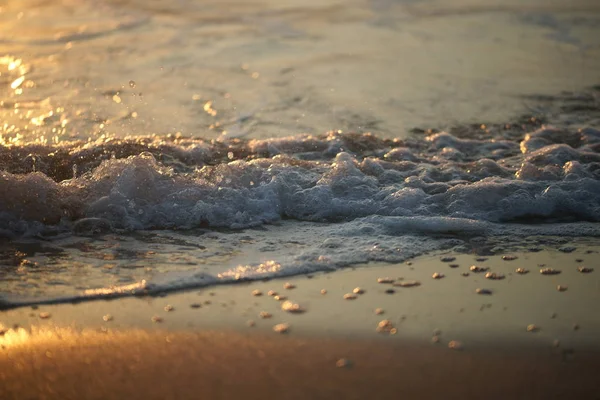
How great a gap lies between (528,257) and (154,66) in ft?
14.5

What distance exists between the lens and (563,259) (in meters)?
3.62

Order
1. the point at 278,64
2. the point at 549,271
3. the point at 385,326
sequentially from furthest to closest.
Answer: the point at 278,64, the point at 549,271, the point at 385,326

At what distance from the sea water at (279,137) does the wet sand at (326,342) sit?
0.24m

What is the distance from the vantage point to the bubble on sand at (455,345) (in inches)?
109

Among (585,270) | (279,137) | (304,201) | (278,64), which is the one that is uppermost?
(278,64)

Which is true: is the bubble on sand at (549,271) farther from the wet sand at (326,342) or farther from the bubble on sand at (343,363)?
the bubble on sand at (343,363)

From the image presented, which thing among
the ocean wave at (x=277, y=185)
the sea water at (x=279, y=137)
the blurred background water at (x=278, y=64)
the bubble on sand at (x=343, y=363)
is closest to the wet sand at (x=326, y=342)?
the bubble on sand at (x=343, y=363)

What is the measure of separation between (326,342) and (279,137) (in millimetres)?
3048

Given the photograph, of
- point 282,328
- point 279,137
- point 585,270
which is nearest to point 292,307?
point 282,328

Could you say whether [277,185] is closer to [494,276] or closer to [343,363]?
[494,276]

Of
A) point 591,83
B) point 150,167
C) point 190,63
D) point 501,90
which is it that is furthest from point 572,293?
point 190,63

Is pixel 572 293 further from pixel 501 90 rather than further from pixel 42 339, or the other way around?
pixel 501 90

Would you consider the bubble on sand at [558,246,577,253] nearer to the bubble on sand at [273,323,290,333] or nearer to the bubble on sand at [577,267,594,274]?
the bubble on sand at [577,267,594,274]

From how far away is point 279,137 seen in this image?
18.7ft
